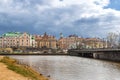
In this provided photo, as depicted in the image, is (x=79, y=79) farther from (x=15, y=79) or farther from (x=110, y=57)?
(x=110, y=57)

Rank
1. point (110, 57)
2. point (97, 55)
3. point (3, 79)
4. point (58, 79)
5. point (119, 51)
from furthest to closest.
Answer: point (97, 55) → point (110, 57) → point (119, 51) → point (58, 79) → point (3, 79)

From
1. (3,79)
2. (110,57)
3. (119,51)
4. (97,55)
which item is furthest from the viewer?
(97,55)

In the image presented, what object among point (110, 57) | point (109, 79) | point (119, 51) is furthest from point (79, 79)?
point (110, 57)

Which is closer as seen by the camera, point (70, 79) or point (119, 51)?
point (70, 79)

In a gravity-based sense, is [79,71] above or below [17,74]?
below

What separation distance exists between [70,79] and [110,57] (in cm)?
9529

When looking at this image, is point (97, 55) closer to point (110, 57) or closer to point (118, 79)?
point (110, 57)

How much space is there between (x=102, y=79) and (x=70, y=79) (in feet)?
16.4

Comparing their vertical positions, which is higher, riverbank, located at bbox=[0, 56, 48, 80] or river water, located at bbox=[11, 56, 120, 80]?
riverbank, located at bbox=[0, 56, 48, 80]

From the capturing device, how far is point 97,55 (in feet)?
574

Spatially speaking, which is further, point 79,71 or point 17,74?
point 79,71

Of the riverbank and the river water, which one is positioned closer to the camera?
the riverbank

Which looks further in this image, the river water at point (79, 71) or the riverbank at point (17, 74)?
the river water at point (79, 71)

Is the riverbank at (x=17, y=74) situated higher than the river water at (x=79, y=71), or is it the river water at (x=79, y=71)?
the riverbank at (x=17, y=74)
